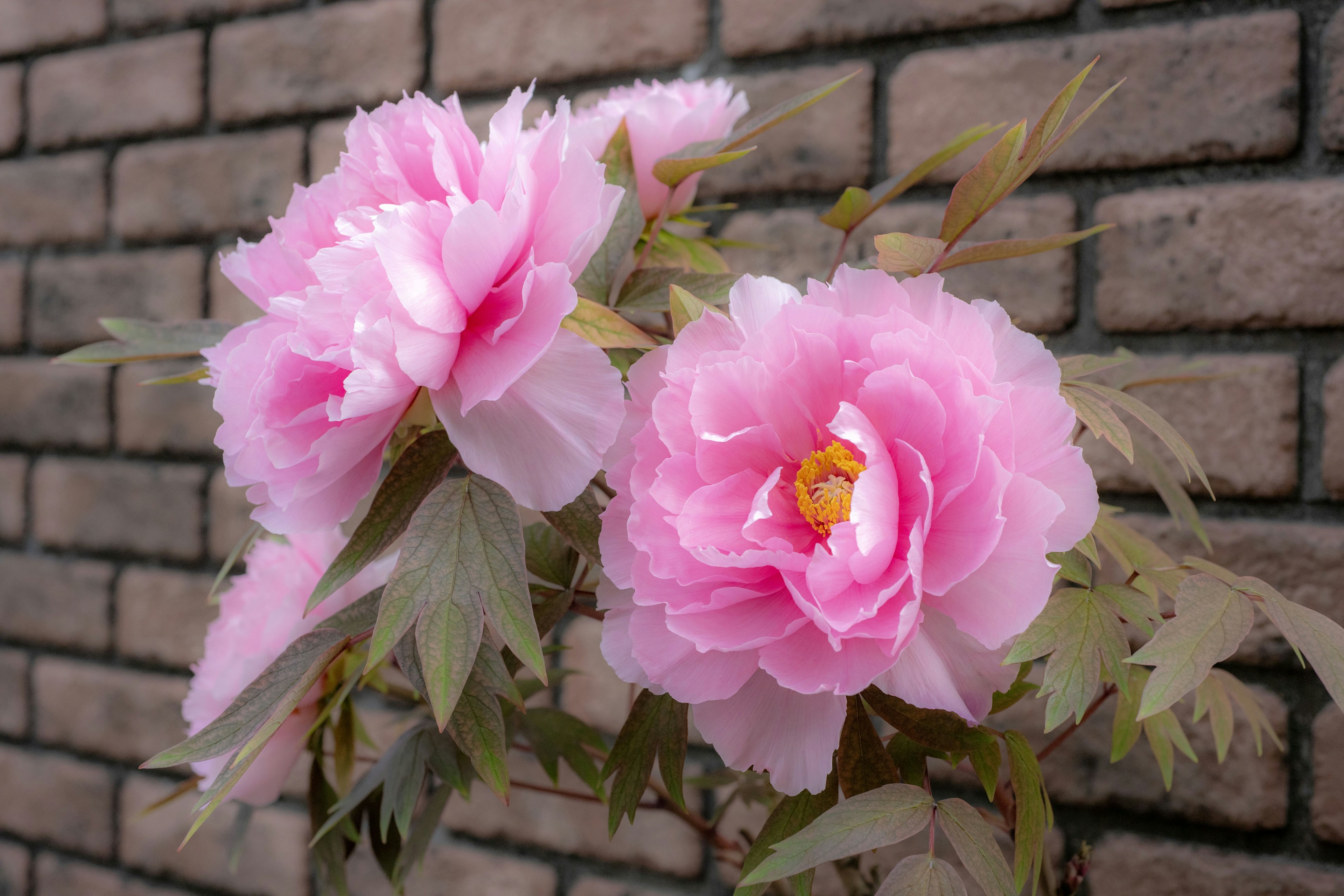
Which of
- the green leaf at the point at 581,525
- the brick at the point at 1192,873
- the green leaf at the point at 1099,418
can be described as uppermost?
the green leaf at the point at 1099,418

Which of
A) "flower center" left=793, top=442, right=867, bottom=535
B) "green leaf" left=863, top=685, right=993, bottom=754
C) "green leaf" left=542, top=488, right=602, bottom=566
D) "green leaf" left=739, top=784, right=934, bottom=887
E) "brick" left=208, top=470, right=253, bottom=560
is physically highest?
"flower center" left=793, top=442, right=867, bottom=535

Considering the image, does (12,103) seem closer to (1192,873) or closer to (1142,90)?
(1142,90)

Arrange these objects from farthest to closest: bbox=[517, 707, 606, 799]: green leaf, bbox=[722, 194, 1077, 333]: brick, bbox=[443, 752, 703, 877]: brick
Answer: bbox=[443, 752, 703, 877]: brick
bbox=[722, 194, 1077, 333]: brick
bbox=[517, 707, 606, 799]: green leaf

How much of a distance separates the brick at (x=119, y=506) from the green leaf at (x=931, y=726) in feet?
2.87

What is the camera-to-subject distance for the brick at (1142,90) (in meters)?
0.61

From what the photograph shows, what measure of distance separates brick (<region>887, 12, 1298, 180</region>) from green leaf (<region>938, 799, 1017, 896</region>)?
0.52m

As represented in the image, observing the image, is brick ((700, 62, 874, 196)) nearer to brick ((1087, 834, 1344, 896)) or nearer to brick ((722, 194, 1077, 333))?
brick ((722, 194, 1077, 333))

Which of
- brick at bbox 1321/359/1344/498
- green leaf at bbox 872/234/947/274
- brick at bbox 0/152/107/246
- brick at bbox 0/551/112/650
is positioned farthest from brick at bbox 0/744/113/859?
brick at bbox 1321/359/1344/498

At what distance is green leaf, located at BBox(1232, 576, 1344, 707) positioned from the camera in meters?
0.30

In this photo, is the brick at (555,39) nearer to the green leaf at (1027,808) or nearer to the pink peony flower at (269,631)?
the pink peony flower at (269,631)

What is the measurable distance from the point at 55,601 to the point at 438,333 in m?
1.01

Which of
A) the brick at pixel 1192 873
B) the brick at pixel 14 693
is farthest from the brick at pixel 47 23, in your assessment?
the brick at pixel 1192 873

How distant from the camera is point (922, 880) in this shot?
310 mm

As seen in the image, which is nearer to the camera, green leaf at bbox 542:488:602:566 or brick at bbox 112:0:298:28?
green leaf at bbox 542:488:602:566
